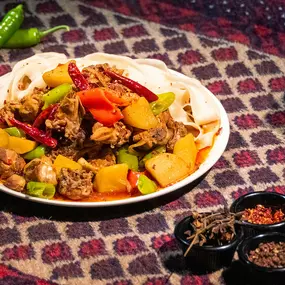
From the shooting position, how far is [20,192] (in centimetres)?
346

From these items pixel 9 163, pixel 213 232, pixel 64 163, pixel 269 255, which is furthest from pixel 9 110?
pixel 269 255

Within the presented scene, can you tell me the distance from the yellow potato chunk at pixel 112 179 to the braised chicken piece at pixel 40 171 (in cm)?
22

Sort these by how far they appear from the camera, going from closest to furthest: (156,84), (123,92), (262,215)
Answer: (262,215), (123,92), (156,84)

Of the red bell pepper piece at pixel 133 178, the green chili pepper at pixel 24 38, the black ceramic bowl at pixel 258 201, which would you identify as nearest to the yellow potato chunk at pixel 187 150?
the red bell pepper piece at pixel 133 178

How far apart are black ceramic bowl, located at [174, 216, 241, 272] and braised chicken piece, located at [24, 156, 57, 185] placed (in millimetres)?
694

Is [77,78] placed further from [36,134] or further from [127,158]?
[127,158]

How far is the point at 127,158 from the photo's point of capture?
11.9 feet

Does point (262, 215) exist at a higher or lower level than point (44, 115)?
lower

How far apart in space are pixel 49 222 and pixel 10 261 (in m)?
0.31

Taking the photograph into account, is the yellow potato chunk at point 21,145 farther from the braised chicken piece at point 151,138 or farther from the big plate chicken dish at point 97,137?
the braised chicken piece at point 151,138

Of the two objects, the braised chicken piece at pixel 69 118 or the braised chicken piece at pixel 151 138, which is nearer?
the braised chicken piece at pixel 69 118

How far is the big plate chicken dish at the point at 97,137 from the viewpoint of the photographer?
3463 millimetres

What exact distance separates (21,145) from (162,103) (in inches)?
30.3

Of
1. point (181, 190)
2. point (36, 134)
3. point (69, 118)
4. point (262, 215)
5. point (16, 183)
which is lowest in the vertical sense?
point (181, 190)
